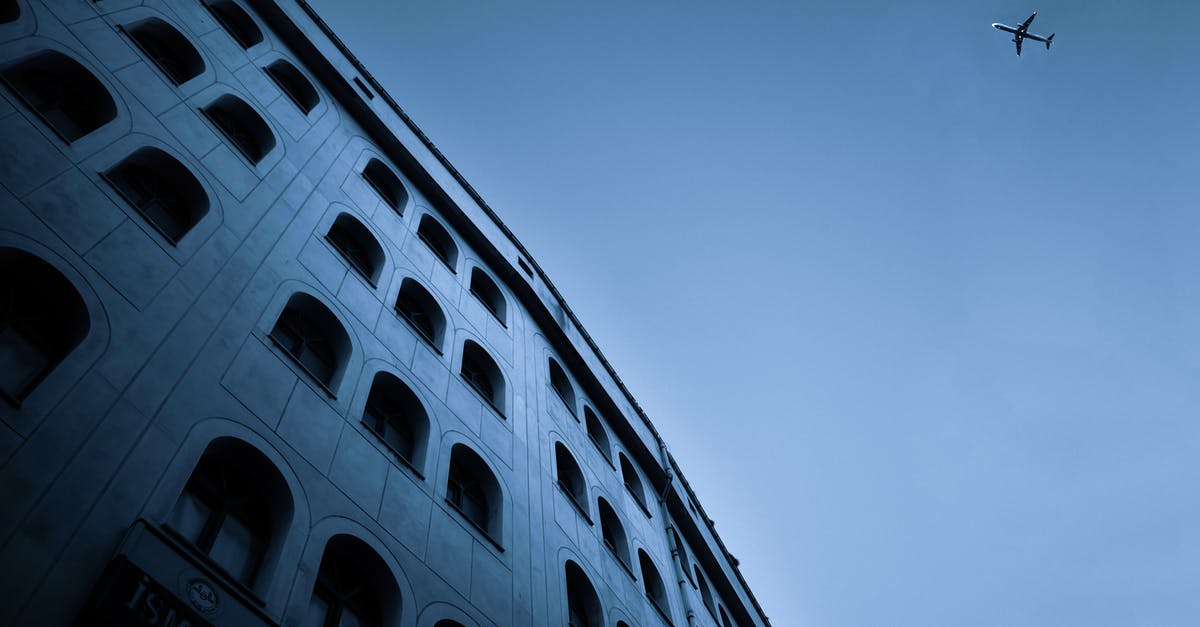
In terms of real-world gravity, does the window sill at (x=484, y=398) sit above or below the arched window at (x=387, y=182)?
below

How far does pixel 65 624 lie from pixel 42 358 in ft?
10.3

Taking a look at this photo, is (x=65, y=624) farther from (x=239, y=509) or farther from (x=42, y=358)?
(x=42, y=358)

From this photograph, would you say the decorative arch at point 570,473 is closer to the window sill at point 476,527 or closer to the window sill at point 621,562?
the window sill at point 621,562

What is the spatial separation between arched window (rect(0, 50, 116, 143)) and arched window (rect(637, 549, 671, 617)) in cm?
1290

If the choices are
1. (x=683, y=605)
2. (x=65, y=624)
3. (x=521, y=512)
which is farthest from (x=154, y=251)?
(x=683, y=605)

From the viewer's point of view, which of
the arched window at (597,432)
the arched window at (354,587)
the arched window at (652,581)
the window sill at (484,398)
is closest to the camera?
the arched window at (354,587)

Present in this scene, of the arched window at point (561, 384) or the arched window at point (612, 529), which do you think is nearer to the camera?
the arched window at point (612, 529)

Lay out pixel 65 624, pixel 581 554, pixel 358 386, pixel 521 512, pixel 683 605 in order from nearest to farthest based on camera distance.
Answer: pixel 65 624
pixel 358 386
pixel 521 512
pixel 581 554
pixel 683 605

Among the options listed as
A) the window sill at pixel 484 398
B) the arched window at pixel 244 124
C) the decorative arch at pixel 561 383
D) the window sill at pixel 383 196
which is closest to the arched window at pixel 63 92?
the arched window at pixel 244 124

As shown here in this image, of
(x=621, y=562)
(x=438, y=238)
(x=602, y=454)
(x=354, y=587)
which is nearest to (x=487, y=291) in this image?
(x=438, y=238)

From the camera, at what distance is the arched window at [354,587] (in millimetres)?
7926

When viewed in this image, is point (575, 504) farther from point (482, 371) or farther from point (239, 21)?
point (239, 21)

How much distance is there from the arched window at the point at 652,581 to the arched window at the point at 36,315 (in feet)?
40.1

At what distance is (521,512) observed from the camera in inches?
479
